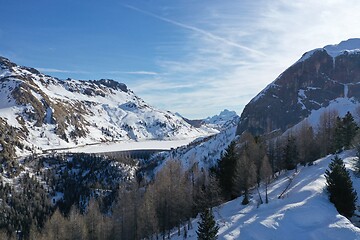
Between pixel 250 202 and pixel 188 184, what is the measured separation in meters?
22.7

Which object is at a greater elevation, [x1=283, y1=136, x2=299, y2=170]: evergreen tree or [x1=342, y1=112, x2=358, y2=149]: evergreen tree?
[x1=342, y1=112, x2=358, y2=149]: evergreen tree

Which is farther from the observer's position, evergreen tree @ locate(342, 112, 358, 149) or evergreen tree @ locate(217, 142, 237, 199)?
evergreen tree @ locate(342, 112, 358, 149)

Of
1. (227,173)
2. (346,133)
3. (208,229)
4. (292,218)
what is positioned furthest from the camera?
(346,133)

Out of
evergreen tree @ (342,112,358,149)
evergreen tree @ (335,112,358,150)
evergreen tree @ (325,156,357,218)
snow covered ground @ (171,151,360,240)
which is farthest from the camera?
evergreen tree @ (335,112,358,150)

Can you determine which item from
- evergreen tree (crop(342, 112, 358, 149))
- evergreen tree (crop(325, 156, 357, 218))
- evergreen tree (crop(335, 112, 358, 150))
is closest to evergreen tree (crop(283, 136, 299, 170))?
evergreen tree (crop(335, 112, 358, 150))

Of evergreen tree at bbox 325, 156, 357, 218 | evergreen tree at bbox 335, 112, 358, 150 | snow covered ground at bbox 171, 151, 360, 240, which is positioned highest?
evergreen tree at bbox 335, 112, 358, 150

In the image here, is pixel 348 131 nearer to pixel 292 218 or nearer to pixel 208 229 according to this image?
pixel 292 218

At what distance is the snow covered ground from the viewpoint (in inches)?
1930

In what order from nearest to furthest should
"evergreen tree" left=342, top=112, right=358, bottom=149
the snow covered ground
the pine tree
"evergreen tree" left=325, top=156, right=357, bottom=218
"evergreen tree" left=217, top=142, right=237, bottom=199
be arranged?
the snow covered ground → the pine tree → "evergreen tree" left=325, top=156, right=357, bottom=218 → "evergreen tree" left=217, top=142, right=237, bottom=199 → "evergreen tree" left=342, top=112, right=358, bottom=149

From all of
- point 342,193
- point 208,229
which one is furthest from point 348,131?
point 208,229

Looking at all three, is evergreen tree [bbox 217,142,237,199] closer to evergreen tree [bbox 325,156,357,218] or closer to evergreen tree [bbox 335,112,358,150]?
evergreen tree [bbox 325,156,357,218]

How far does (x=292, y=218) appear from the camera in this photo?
175 ft

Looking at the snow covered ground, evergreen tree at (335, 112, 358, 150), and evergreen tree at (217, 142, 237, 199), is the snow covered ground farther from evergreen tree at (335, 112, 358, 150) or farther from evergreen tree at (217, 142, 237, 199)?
evergreen tree at (335, 112, 358, 150)

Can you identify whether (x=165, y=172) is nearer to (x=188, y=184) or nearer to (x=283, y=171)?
(x=188, y=184)
